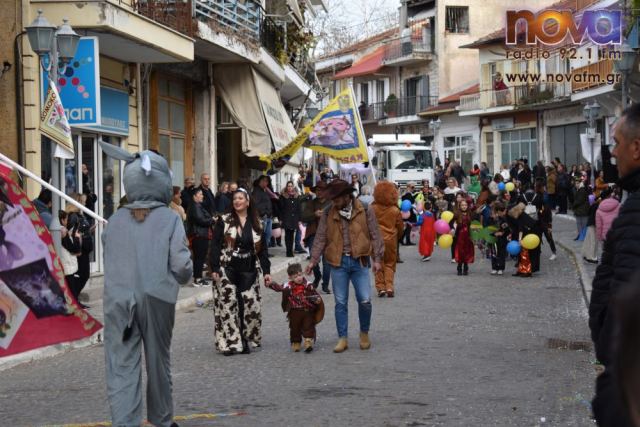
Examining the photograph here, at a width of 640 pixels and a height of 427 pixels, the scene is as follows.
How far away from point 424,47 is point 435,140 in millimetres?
5314

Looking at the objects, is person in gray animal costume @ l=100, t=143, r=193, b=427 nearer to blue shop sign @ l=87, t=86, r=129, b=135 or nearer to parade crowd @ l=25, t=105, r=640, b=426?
parade crowd @ l=25, t=105, r=640, b=426

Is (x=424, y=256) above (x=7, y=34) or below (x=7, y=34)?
below

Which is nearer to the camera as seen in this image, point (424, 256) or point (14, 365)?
point (14, 365)

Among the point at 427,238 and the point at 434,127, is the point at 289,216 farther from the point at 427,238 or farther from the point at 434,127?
the point at 434,127

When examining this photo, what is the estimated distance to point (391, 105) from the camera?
227ft

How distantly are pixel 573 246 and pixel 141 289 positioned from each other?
21391 mm

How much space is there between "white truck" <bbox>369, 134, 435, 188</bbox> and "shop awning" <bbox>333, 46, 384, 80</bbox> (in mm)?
23635

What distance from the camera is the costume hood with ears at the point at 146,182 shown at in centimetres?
748

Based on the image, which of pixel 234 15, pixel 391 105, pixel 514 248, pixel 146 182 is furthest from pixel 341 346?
pixel 391 105

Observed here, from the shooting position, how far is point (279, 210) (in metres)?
25.7

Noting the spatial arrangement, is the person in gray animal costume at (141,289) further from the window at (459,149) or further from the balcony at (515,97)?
the window at (459,149)

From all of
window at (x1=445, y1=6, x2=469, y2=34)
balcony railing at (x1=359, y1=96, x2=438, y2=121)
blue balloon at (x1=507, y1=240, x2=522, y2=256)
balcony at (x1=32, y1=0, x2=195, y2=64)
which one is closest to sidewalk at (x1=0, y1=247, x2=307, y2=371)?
balcony at (x1=32, y1=0, x2=195, y2=64)

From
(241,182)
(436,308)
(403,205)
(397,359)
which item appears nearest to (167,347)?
(397,359)

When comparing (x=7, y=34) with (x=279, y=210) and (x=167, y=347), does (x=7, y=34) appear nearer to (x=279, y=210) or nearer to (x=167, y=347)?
(x=279, y=210)
